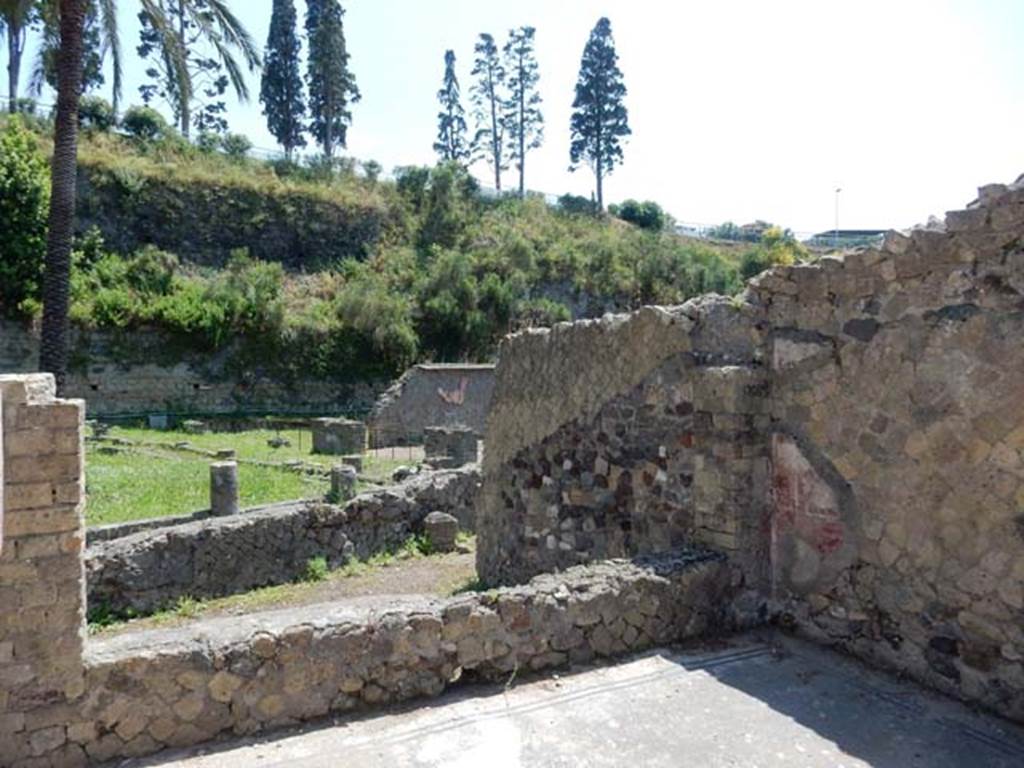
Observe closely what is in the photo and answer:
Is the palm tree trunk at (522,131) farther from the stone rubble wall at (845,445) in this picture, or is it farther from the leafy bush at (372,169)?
the stone rubble wall at (845,445)

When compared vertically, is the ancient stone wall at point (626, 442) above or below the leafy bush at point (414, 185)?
below

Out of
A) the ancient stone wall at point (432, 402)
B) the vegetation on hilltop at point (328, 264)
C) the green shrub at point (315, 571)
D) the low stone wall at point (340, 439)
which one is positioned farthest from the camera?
the vegetation on hilltop at point (328, 264)

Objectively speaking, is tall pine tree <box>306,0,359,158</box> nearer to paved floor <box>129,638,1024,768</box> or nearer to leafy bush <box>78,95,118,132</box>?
leafy bush <box>78,95,118,132</box>

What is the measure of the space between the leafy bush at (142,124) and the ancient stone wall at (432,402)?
71.4 ft

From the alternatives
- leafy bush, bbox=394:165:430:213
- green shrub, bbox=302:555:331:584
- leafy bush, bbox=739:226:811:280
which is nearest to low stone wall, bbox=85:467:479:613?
green shrub, bbox=302:555:331:584

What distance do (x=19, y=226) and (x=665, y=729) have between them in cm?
2804

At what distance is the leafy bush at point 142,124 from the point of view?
38.1 m

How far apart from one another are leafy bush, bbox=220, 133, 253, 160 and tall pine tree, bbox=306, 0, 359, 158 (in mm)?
5626

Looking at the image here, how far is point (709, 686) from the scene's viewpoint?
4.29 metres

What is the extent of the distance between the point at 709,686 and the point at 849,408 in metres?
1.80

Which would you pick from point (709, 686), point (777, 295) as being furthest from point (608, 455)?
point (709, 686)

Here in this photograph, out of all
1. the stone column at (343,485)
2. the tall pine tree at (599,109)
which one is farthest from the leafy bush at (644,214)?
the stone column at (343,485)

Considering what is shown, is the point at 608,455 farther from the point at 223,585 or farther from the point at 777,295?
the point at 223,585

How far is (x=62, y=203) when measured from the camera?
11141mm
